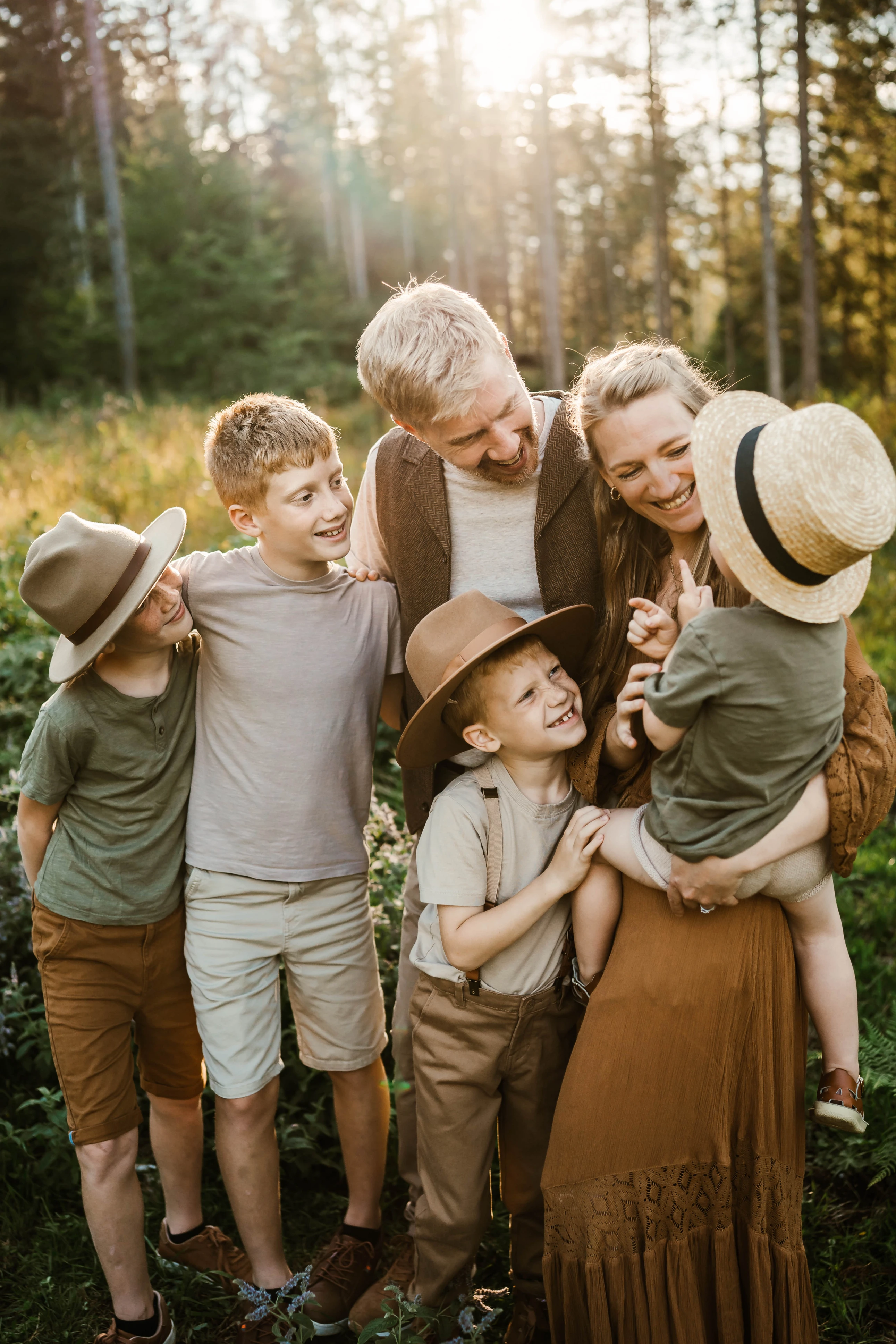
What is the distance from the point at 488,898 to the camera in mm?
2480

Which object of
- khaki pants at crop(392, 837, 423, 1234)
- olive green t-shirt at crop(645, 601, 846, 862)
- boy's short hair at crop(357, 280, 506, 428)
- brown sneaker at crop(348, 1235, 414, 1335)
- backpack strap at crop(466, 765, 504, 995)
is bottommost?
brown sneaker at crop(348, 1235, 414, 1335)

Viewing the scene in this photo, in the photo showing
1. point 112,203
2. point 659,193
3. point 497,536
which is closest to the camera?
point 497,536

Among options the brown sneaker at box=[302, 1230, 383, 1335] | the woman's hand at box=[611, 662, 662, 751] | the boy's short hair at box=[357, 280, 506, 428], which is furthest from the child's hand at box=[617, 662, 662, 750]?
the brown sneaker at box=[302, 1230, 383, 1335]

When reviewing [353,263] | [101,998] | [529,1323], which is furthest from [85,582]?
[353,263]

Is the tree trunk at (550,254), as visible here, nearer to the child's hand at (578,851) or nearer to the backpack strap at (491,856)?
the backpack strap at (491,856)

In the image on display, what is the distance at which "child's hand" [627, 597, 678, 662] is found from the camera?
2.21m

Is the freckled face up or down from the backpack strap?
up

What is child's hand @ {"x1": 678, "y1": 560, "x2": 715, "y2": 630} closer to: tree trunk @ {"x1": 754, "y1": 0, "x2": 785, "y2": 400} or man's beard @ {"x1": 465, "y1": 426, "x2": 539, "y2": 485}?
man's beard @ {"x1": 465, "y1": 426, "x2": 539, "y2": 485}

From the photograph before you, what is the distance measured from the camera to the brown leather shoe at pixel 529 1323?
2.70 m

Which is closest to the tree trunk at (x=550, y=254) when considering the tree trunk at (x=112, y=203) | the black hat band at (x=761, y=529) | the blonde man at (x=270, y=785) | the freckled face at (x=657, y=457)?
the tree trunk at (x=112, y=203)

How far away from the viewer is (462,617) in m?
2.50

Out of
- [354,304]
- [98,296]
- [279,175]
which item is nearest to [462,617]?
[98,296]

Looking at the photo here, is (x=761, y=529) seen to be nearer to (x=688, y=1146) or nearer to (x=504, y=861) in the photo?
(x=504, y=861)

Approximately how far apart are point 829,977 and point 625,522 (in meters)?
1.24
